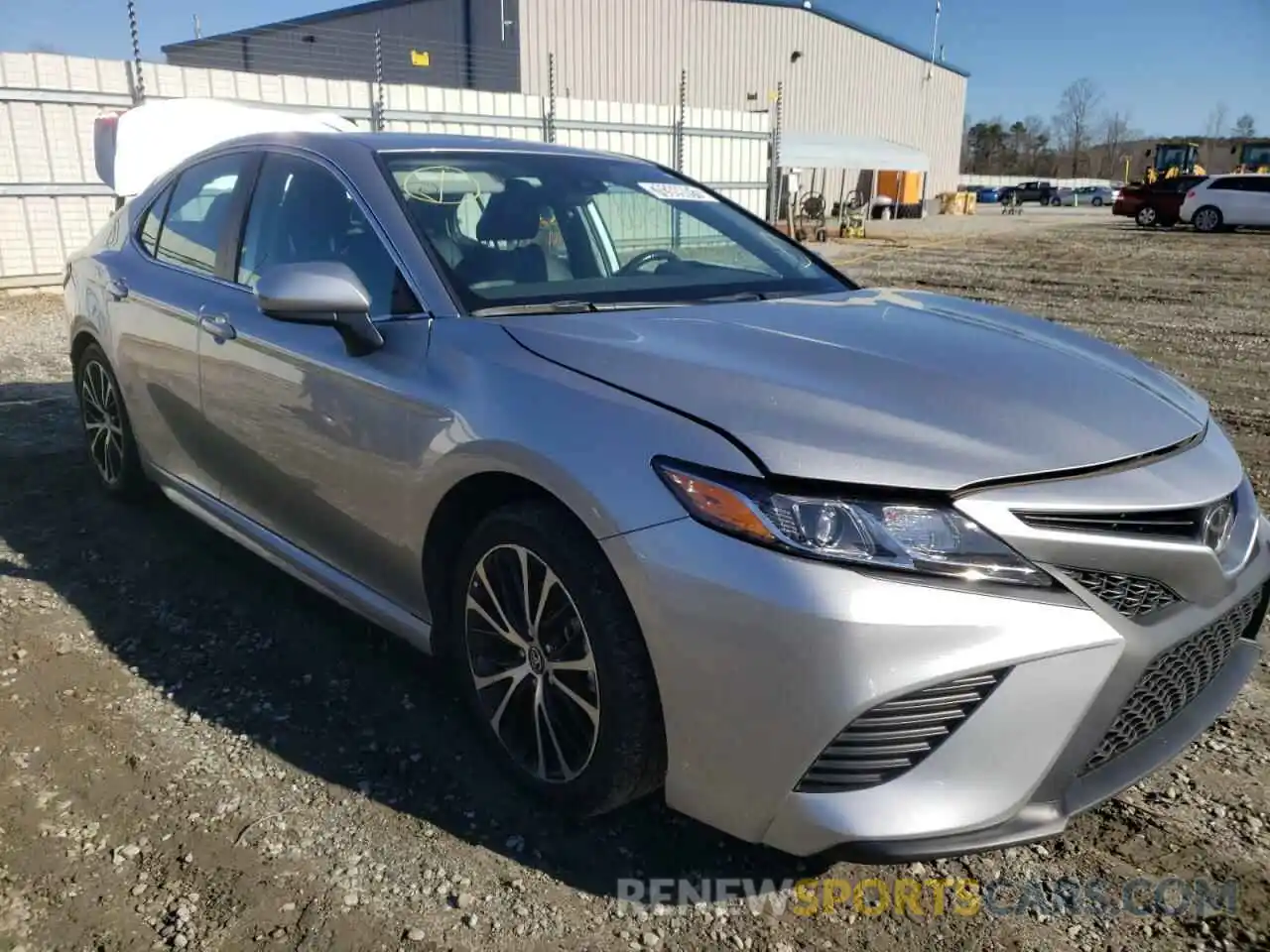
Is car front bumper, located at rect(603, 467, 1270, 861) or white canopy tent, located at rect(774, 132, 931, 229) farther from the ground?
white canopy tent, located at rect(774, 132, 931, 229)

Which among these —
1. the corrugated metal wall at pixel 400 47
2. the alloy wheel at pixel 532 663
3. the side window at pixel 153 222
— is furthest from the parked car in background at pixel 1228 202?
the alloy wheel at pixel 532 663

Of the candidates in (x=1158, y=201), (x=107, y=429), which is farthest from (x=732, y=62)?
(x=107, y=429)

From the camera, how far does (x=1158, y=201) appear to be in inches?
1164

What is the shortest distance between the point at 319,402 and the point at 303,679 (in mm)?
864

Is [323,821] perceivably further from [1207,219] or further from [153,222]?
[1207,219]

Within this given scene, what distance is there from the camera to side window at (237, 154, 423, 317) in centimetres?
271

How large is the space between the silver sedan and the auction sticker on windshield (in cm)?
35

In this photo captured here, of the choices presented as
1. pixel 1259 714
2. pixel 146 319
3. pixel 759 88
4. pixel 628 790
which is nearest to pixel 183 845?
pixel 628 790

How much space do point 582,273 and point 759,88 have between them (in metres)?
35.9

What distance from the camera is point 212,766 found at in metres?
2.56

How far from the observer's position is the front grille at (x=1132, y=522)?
1.79m

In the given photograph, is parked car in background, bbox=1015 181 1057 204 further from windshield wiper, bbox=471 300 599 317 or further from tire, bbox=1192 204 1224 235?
windshield wiper, bbox=471 300 599 317

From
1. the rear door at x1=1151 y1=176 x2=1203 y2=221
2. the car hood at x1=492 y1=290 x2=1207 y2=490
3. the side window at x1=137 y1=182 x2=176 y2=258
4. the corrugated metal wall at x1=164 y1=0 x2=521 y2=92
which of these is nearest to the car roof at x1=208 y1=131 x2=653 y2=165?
the side window at x1=137 y1=182 x2=176 y2=258

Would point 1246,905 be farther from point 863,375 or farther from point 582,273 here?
point 582,273
